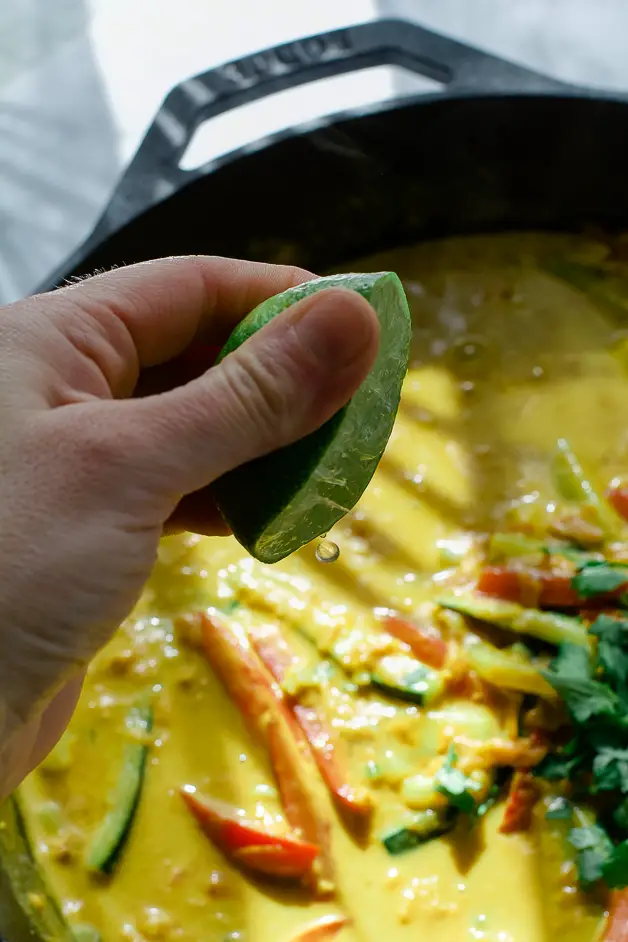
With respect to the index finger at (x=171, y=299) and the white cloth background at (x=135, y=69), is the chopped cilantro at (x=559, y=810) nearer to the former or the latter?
the index finger at (x=171, y=299)

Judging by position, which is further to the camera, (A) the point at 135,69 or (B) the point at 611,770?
(A) the point at 135,69

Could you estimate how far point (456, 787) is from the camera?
1269 mm

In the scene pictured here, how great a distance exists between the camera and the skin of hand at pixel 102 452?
2.46ft

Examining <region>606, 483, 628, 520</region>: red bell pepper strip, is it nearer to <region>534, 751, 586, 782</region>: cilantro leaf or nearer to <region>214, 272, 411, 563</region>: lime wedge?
<region>534, 751, 586, 782</region>: cilantro leaf

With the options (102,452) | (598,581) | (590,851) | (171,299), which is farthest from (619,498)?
(102,452)

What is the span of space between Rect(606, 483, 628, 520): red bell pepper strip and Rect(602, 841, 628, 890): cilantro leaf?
579 millimetres

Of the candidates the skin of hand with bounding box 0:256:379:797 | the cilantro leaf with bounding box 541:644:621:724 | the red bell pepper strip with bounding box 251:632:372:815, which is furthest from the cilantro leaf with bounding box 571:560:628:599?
the skin of hand with bounding box 0:256:379:797

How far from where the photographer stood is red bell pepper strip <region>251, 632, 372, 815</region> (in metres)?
1.31

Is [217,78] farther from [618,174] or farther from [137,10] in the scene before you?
[137,10]

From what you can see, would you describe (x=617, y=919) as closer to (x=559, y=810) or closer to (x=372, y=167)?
(x=559, y=810)

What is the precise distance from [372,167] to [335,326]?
1.18 m

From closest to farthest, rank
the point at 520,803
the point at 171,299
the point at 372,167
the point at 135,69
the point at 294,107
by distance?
the point at 171,299
the point at 520,803
the point at 372,167
the point at 294,107
the point at 135,69

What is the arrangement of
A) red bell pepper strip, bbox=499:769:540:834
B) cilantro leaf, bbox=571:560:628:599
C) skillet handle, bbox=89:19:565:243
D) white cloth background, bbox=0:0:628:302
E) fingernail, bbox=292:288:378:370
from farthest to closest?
white cloth background, bbox=0:0:628:302, skillet handle, bbox=89:19:565:243, cilantro leaf, bbox=571:560:628:599, red bell pepper strip, bbox=499:769:540:834, fingernail, bbox=292:288:378:370

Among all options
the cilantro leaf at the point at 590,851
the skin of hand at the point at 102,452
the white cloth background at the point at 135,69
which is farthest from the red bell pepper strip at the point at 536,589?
the white cloth background at the point at 135,69
